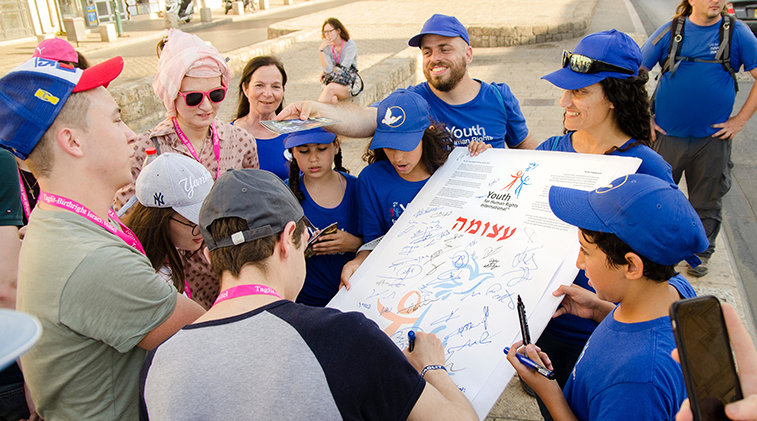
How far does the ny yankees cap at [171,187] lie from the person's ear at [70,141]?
1.52ft

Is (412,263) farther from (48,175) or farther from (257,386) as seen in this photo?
(48,175)

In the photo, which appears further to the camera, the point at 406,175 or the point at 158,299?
the point at 406,175

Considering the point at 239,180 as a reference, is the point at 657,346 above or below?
below

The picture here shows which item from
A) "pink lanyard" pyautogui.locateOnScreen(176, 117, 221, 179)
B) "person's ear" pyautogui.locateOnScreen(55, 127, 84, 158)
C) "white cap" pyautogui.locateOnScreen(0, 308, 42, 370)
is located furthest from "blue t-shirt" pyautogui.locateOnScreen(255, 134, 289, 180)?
"white cap" pyautogui.locateOnScreen(0, 308, 42, 370)

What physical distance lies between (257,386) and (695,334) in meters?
0.93

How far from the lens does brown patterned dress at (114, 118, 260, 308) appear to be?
2.36 meters

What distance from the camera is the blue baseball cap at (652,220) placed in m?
1.46

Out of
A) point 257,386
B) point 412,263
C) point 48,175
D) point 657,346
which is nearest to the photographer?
point 257,386

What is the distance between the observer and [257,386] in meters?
1.20

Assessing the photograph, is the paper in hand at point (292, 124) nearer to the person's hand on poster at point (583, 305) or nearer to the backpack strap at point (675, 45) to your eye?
the person's hand on poster at point (583, 305)

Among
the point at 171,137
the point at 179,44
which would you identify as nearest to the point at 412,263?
the point at 171,137

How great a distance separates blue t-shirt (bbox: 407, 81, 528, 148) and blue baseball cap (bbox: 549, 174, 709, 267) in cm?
170

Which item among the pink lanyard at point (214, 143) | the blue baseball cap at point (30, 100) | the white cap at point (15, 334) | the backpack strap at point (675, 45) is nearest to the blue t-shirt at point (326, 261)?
the pink lanyard at point (214, 143)

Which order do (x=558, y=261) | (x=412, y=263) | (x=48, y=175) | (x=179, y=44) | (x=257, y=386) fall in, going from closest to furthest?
1. (x=257, y=386)
2. (x=48, y=175)
3. (x=558, y=261)
4. (x=412, y=263)
5. (x=179, y=44)
